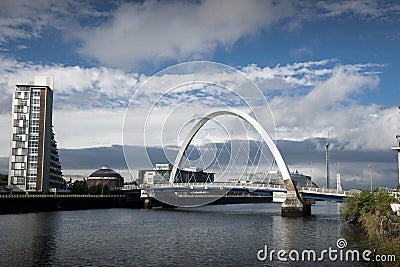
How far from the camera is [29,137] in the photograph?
265 ft

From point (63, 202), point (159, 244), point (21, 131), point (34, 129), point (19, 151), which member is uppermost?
point (34, 129)

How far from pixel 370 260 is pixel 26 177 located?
222 ft

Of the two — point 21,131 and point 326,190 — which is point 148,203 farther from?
point 326,190

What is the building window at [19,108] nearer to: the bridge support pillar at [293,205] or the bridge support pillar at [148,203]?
the bridge support pillar at [148,203]

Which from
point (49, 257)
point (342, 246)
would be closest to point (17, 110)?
point (49, 257)

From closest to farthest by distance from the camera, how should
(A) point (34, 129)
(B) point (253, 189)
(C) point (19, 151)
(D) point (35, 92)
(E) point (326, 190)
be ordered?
(E) point (326, 190)
(B) point (253, 189)
(C) point (19, 151)
(A) point (34, 129)
(D) point (35, 92)

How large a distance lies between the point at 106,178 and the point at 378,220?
104 metres

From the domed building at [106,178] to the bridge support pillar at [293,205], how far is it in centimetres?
7071

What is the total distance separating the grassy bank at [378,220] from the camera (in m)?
25.2

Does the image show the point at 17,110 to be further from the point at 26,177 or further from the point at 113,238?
→ the point at 113,238

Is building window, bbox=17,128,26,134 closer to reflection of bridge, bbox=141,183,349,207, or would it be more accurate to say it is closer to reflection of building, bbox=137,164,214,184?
reflection of bridge, bbox=141,183,349,207

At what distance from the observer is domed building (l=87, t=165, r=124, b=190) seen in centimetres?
12751

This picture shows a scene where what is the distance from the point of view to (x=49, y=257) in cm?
2670

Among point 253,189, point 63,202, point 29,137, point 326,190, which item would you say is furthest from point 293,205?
point 29,137
